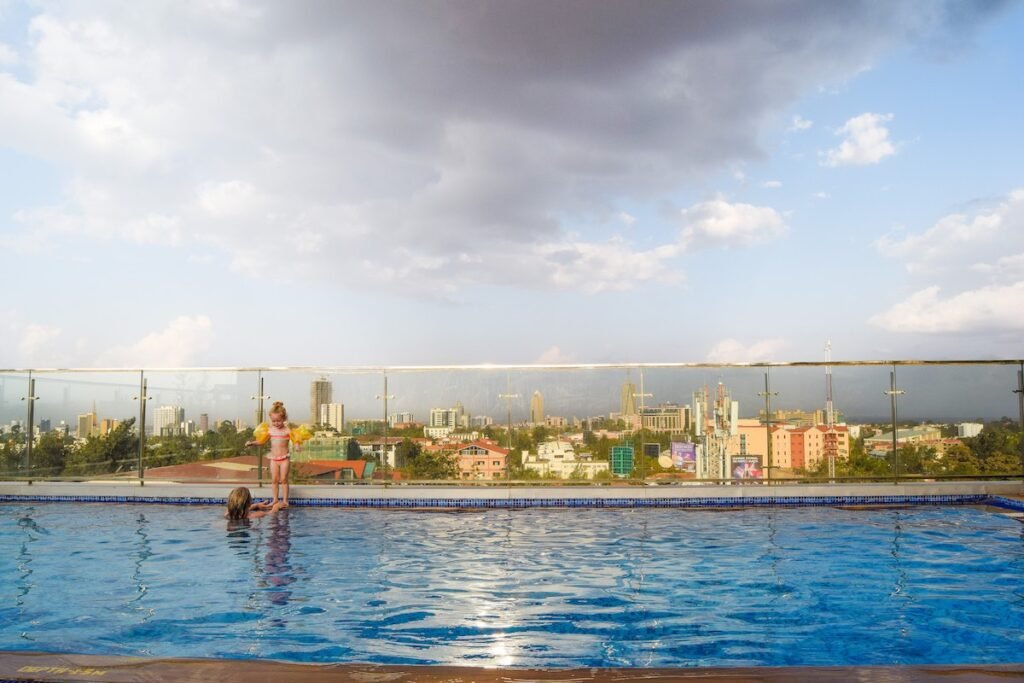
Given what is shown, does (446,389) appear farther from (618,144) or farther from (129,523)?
(618,144)

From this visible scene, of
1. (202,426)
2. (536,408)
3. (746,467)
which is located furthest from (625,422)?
(202,426)

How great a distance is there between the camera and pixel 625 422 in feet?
31.6

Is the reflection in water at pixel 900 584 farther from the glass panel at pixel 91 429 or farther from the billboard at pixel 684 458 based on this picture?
the glass panel at pixel 91 429

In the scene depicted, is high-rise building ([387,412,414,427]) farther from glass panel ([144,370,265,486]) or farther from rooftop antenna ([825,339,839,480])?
rooftop antenna ([825,339,839,480])

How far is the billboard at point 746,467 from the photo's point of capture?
9.77 meters

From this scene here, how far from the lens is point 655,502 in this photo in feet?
31.4

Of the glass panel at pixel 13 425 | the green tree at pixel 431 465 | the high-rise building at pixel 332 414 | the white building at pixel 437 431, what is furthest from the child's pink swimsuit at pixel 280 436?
the glass panel at pixel 13 425

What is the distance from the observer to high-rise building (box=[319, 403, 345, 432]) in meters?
10.0

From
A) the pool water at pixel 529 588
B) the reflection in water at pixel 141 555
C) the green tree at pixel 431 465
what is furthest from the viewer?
the green tree at pixel 431 465

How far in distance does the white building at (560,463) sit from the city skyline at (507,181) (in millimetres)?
1257

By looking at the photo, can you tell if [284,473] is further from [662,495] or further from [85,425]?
[662,495]

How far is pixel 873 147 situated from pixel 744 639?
14.3 metres

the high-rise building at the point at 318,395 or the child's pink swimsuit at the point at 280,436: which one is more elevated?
the high-rise building at the point at 318,395

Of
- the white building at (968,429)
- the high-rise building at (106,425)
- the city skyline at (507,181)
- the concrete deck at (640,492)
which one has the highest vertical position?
the city skyline at (507,181)
